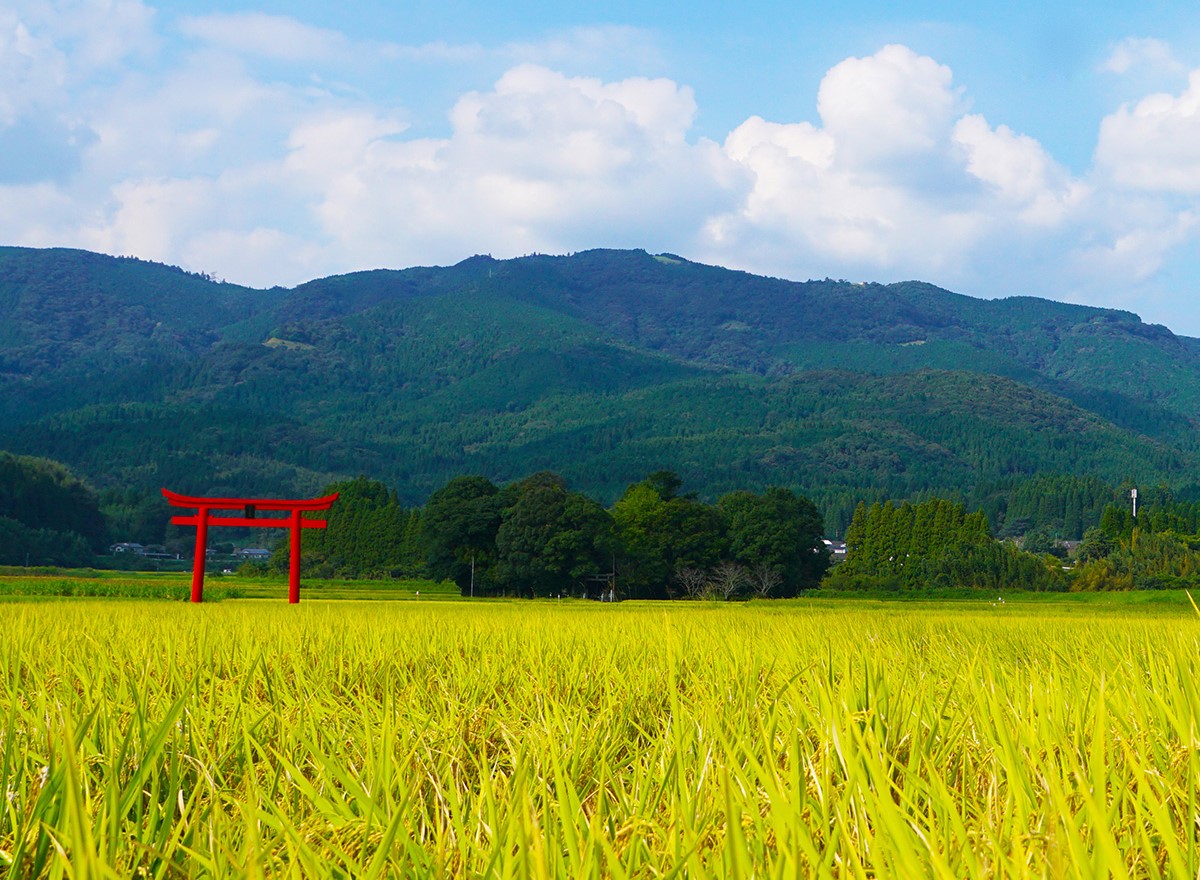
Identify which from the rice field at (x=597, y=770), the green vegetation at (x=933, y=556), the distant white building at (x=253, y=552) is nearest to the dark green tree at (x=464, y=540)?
the green vegetation at (x=933, y=556)

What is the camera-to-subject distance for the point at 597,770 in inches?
113

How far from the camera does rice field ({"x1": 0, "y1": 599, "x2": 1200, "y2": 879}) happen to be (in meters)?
1.62

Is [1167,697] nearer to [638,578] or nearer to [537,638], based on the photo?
[537,638]

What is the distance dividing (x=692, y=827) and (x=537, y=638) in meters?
5.89

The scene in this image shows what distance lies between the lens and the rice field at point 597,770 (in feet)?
5.32

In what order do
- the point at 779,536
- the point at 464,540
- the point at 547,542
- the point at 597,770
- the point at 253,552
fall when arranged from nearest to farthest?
1. the point at 597,770
2. the point at 547,542
3. the point at 464,540
4. the point at 779,536
5. the point at 253,552

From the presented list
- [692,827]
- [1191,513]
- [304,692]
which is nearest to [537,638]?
[304,692]

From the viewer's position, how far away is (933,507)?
83.9 metres

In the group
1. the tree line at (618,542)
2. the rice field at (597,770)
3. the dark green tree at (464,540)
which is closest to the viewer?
the rice field at (597,770)

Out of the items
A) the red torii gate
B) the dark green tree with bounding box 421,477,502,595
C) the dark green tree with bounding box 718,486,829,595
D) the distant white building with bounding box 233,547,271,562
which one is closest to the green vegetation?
the dark green tree with bounding box 718,486,829,595

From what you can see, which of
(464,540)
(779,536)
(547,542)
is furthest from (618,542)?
(779,536)

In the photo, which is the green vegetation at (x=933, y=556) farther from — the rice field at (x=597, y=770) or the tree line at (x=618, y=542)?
the rice field at (x=597, y=770)

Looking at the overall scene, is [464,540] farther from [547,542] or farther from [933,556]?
[933,556]

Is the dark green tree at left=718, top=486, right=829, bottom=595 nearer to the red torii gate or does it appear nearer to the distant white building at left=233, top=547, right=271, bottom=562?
the red torii gate
